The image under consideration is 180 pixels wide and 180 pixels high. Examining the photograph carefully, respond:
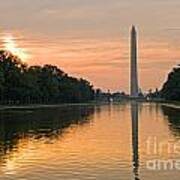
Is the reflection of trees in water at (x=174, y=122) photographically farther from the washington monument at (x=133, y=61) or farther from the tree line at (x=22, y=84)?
the washington monument at (x=133, y=61)

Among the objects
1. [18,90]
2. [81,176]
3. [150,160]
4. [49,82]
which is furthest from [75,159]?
[49,82]

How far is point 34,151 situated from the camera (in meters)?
29.3

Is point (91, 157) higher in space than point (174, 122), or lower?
lower

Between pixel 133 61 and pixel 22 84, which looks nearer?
pixel 22 84

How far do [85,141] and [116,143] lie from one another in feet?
7.86

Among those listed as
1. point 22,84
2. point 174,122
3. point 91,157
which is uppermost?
point 22,84

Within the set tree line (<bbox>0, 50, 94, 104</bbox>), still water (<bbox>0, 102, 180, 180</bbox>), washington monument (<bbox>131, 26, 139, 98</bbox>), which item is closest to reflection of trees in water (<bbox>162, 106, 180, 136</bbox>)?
still water (<bbox>0, 102, 180, 180</bbox>)

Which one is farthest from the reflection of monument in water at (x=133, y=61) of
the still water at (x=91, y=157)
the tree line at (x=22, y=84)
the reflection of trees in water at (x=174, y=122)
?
the still water at (x=91, y=157)

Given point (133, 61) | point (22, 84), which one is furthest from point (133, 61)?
point (22, 84)

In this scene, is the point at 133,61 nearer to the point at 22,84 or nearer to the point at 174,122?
the point at 22,84

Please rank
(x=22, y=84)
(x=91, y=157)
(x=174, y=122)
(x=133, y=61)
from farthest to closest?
1. (x=133, y=61)
2. (x=22, y=84)
3. (x=174, y=122)
4. (x=91, y=157)

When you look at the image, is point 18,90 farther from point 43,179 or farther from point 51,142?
point 43,179

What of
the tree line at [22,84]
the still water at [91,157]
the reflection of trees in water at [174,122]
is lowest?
the still water at [91,157]

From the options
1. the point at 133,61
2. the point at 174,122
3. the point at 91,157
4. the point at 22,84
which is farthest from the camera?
the point at 133,61
